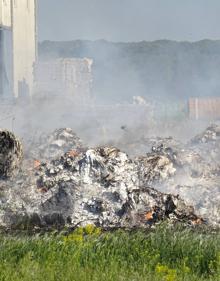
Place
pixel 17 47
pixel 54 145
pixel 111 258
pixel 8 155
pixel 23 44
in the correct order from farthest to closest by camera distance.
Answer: pixel 23 44
pixel 17 47
pixel 54 145
pixel 8 155
pixel 111 258

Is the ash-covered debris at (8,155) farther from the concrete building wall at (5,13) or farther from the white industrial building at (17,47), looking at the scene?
the concrete building wall at (5,13)

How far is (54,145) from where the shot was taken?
17.1 metres

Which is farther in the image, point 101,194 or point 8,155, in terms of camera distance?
point 8,155

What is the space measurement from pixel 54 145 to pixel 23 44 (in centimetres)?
1545

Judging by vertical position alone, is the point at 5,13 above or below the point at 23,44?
above

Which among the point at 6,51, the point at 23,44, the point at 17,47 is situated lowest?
the point at 6,51

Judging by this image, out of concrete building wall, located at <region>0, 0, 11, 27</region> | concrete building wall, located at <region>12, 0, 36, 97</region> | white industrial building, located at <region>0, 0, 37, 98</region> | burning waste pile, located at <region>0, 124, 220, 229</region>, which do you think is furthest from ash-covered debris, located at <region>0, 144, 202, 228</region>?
concrete building wall, located at <region>12, 0, 36, 97</region>

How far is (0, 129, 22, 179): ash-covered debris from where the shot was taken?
12.3 meters

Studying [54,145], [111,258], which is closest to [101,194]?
[111,258]

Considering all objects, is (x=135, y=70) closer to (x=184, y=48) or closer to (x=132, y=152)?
(x=184, y=48)

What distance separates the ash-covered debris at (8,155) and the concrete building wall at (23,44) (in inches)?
733

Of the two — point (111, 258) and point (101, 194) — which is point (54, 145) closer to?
point (101, 194)

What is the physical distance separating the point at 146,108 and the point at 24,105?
21.3 feet

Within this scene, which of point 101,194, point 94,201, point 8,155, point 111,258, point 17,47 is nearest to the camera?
point 111,258
